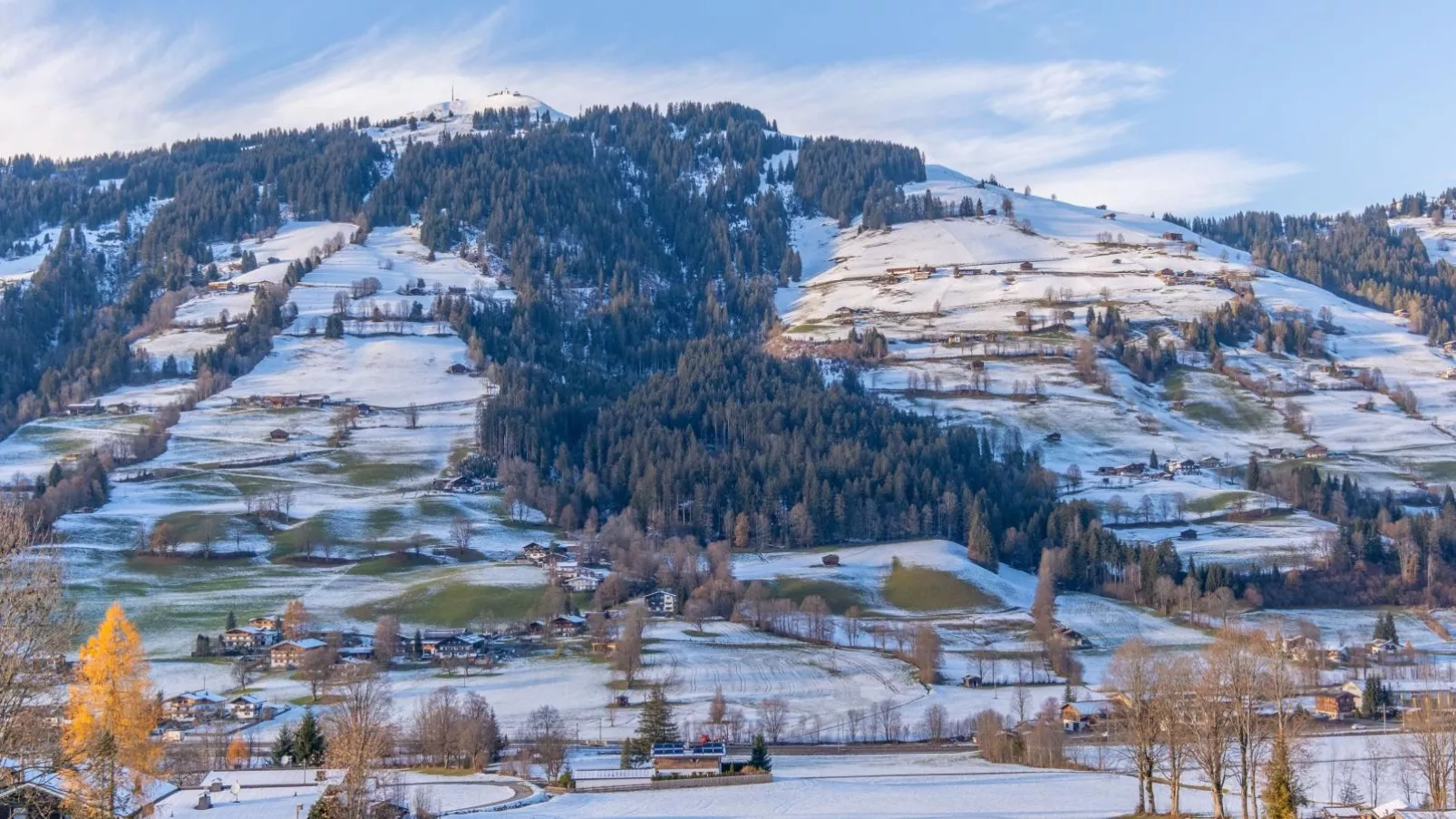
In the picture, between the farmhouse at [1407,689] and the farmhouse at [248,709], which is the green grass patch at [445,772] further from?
the farmhouse at [1407,689]

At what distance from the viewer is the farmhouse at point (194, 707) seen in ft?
275

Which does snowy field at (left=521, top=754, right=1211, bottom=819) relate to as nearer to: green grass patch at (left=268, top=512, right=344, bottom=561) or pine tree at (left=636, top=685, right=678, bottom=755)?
pine tree at (left=636, top=685, right=678, bottom=755)

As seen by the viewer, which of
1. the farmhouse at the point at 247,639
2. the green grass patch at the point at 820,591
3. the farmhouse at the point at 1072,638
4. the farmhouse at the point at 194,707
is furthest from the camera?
the green grass patch at the point at 820,591

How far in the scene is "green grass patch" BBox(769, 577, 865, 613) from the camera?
118438 mm

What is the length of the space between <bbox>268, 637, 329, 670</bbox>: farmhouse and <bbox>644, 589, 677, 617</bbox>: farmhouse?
26731 millimetres

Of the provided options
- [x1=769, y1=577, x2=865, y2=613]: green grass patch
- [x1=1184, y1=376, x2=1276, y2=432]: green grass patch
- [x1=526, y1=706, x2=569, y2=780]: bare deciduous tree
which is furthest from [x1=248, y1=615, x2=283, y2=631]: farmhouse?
[x1=1184, y1=376, x2=1276, y2=432]: green grass patch

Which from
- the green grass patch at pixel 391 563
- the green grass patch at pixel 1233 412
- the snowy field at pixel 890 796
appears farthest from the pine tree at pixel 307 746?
the green grass patch at pixel 1233 412

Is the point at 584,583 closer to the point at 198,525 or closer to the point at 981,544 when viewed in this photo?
the point at 981,544

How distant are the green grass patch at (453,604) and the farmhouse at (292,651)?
10.1m

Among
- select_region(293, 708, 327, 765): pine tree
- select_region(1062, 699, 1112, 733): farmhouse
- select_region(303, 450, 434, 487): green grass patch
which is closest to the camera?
select_region(293, 708, 327, 765): pine tree

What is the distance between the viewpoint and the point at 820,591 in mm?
120938

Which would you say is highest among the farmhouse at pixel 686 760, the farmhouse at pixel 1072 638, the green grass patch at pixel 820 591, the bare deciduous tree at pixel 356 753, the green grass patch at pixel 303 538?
the bare deciduous tree at pixel 356 753

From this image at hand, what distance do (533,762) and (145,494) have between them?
3450 inches

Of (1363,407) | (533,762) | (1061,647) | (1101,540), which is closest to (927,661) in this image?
(1061,647)
